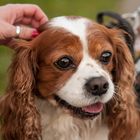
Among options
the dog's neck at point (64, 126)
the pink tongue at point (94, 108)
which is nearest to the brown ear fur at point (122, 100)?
the dog's neck at point (64, 126)

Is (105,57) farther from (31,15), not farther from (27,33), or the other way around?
(31,15)

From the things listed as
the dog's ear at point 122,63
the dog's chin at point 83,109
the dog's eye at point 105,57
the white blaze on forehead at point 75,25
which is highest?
the white blaze on forehead at point 75,25

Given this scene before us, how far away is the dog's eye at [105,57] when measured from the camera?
4344 millimetres

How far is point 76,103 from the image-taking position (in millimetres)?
4250

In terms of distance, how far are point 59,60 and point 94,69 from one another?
0.78 ft

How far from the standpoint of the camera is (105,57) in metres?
4.36

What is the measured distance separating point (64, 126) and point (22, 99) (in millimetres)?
402

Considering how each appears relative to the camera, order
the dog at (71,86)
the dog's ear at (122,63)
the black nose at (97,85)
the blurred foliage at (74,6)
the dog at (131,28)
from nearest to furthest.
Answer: the black nose at (97,85)
the dog at (71,86)
the dog's ear at (122,63)
the dog at (131,28)
the blurred foliage at (74,6)

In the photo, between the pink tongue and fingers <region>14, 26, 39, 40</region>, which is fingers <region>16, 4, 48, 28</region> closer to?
fingers <region>14, 26, 39, 40</region>

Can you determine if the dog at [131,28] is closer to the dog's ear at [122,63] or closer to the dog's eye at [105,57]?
the dog's ear at [122,63]

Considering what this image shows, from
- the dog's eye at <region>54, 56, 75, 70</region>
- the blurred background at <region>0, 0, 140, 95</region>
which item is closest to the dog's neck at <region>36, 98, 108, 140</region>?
the dog's eye at <region>54, 56, 75, 70</region>

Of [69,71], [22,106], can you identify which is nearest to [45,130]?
[22,106]

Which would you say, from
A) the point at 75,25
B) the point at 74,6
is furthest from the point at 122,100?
the point at 74,6

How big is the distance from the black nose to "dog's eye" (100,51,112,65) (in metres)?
0.22
